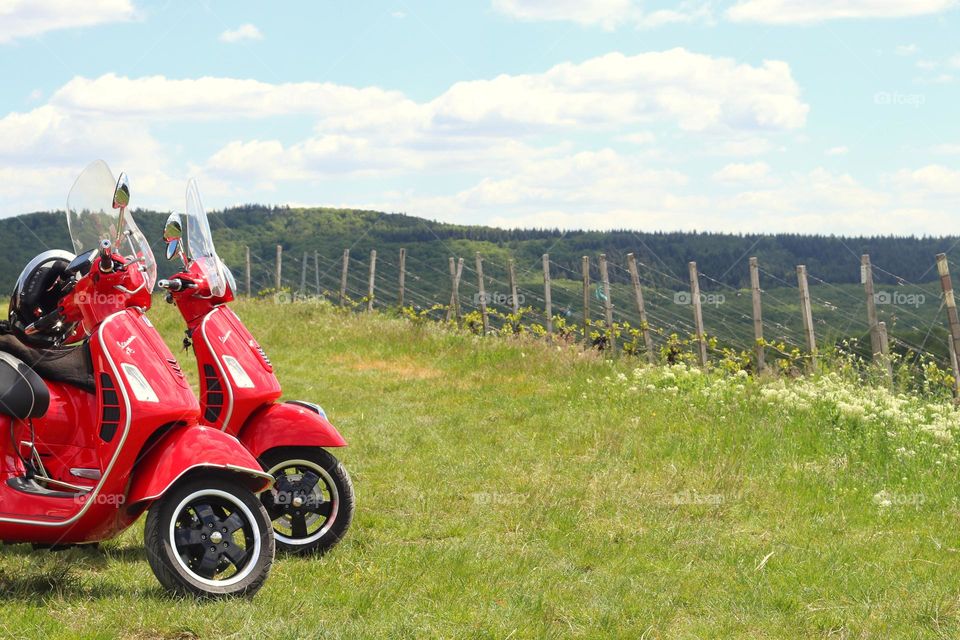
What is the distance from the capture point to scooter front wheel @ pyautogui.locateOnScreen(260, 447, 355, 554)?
4.99 meters

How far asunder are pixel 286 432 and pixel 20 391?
1.26 meters

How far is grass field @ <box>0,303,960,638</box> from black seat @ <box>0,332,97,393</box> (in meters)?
0.86

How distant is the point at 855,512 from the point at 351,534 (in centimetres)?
301

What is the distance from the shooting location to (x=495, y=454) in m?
7.57

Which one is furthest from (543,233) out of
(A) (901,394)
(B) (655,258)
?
(A) (901,394)

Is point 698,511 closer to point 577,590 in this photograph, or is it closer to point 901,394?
point 577,590

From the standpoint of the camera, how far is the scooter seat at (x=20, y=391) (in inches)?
164

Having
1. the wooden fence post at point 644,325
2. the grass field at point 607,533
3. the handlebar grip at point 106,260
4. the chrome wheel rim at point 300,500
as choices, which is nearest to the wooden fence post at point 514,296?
the wooden fence post at point 644,325

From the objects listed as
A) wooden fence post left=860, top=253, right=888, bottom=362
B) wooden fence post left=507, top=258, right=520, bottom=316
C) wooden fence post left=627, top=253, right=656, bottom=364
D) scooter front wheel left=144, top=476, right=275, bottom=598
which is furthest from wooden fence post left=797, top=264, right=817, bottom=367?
scooter front wheel left=144, top=476, right=275, bottom=598

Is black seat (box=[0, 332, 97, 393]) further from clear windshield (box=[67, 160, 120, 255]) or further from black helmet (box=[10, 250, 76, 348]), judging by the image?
clear windshield (box=[67, 160, 120, 255])

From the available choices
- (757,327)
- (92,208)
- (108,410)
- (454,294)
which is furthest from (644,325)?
(108,410)

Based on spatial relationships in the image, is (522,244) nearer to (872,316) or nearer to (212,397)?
(872,316)

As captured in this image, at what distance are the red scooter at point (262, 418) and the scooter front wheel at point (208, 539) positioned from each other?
79 centimetres

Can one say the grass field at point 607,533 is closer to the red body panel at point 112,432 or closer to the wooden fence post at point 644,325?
the red body panel at point 112,432
